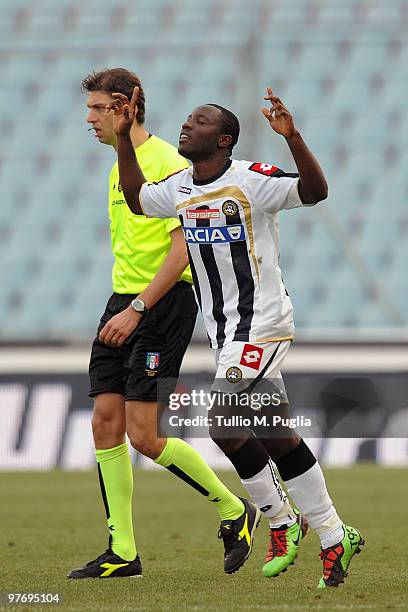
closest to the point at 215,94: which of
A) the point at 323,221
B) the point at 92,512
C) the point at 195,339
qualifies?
the point at 323,221

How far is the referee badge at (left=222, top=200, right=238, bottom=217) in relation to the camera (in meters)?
4.82

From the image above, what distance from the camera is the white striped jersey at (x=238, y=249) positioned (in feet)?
15.8

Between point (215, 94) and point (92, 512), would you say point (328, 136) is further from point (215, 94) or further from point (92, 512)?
point (92, 512)

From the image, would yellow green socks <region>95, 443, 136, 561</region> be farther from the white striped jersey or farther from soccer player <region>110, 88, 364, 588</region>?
the white striped jersey

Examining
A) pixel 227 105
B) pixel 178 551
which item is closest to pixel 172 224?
pixel 178 551

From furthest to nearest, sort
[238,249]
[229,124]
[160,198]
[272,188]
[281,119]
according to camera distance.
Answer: [160,198] < [229,124] < [238,249] < [272,188] < [281,119]

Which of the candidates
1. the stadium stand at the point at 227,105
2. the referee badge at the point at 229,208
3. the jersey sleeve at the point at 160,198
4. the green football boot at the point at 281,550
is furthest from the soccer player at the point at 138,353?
the stadium stand at the point at 227,105

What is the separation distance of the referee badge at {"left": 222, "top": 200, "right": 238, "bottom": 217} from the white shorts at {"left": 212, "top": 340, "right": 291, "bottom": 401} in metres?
0.48

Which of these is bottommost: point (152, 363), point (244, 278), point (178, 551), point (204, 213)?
point (178, 551)

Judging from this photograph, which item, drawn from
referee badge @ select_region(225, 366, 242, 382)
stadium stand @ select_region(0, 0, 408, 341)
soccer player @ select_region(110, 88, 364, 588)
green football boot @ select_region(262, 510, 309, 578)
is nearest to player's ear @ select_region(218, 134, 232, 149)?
soccer player @ select_region(110, 88, 364, 588)

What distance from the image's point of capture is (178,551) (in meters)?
6.38

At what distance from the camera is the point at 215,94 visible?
15.9m

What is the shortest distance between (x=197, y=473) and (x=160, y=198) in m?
1.21

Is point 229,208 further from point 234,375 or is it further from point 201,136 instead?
point 234,375
